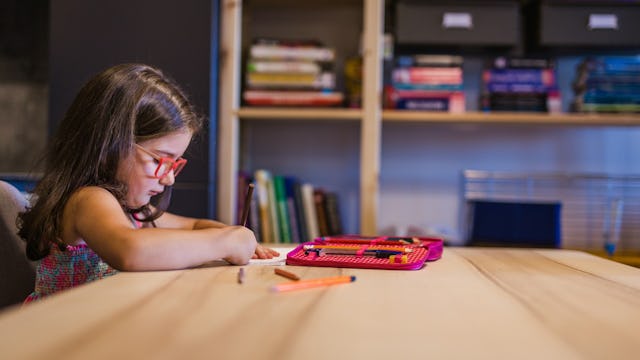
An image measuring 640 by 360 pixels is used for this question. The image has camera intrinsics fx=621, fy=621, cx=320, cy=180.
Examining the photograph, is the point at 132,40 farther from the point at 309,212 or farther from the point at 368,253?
the point at 368,253

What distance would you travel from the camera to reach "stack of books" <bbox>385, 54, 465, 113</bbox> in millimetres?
2041

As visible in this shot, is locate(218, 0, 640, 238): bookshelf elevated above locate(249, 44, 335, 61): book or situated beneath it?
situated beneath

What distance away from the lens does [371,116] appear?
1984mm

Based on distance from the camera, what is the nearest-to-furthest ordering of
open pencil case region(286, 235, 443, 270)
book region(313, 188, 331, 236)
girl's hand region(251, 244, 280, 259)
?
Result: open pencil case region(286, 235, 443, 270) < girl's hand region(251, 244, 280, 259) < book region(313, 188, 331, 236)

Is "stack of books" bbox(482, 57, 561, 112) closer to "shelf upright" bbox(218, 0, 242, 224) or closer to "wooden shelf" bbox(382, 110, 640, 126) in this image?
"wooden shelf" bbox(382, 110, 640, 126)

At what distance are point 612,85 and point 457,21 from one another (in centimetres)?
55

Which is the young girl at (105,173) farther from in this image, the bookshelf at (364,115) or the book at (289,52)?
the book at (289,52)

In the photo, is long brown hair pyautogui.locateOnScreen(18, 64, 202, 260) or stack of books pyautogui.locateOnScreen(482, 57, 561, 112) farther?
stack of books pyautogui.locateOnScreen(482, 57, 561, 112)

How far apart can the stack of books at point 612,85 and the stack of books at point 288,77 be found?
2.72 feet

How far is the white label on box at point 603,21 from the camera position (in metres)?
2.02

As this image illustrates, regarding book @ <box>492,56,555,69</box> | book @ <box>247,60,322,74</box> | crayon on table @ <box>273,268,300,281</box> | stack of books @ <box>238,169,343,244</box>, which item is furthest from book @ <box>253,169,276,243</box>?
crayon on table @ <box>273,268,300,281</box>

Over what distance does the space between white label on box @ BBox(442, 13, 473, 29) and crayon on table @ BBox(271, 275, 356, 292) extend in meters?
1.44

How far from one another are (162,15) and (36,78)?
53 cm

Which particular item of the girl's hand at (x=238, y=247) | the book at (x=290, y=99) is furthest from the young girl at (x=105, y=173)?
the book at (x=290, y=99)
